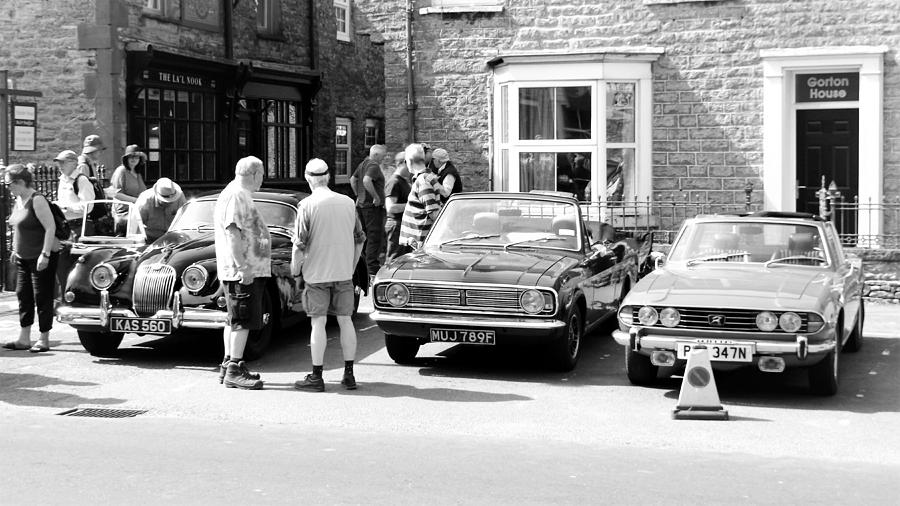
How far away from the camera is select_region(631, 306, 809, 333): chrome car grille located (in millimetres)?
8836

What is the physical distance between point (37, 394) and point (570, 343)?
176 inches

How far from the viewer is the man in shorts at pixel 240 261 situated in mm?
9688

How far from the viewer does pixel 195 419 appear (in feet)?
28.2

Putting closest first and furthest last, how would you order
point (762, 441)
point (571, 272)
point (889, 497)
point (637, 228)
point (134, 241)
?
point (889, 497) → point (762, 441) → point (571, 272) → point (134, 241) → point (637, 228)

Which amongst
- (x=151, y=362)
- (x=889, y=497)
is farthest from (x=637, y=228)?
(x=889, y=497)

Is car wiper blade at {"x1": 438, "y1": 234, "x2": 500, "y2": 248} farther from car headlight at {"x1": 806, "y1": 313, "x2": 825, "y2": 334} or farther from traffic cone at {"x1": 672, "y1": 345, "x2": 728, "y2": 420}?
car headlight at {"x1": 806, "y1": 313, "x2": 825, "y2": 334}

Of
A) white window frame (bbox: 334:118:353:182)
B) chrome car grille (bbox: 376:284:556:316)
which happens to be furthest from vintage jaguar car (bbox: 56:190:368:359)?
white window frame (bbox: 334:118:353:182)

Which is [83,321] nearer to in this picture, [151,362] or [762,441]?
[151,362]

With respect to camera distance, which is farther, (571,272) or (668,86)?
(668,86)

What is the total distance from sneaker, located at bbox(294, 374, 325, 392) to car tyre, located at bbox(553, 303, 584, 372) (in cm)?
205

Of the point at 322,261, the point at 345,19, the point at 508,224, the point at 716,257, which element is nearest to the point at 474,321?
the point at 322,261

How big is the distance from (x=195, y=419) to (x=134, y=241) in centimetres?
447

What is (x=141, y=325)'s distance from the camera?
34.8ft

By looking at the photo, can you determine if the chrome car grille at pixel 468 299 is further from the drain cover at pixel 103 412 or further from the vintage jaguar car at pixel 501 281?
the drain cover at pixel 103 412
